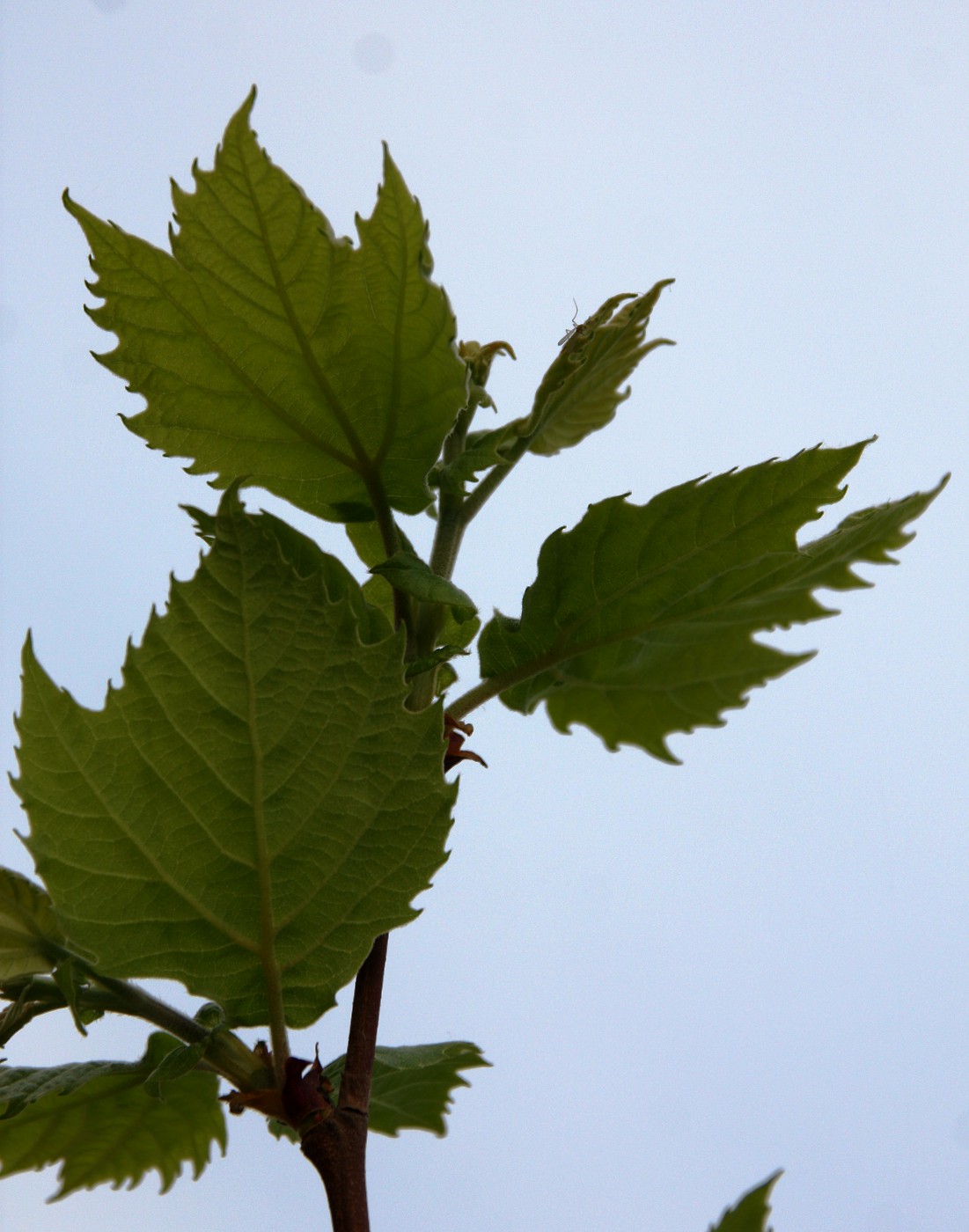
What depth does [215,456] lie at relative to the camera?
2.43 feet

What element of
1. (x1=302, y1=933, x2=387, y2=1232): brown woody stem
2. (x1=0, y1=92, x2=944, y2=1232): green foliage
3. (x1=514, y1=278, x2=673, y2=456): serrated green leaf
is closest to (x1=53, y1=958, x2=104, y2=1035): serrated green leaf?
(x1=0, y1=92, x2=944, y2=1232): green foliage

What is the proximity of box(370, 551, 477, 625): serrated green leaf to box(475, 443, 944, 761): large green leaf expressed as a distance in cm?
6

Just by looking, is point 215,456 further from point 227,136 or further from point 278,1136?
point 278,1136

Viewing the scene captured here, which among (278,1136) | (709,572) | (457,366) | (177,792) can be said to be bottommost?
(278,1136)

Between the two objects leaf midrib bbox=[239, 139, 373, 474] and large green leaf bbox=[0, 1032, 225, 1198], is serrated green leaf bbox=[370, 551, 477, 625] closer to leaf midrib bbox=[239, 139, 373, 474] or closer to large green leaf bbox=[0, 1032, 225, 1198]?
leaf midrib bbox=[239, 139, 373, 474]

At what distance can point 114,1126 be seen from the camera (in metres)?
0.72

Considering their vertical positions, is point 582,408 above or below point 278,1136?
above

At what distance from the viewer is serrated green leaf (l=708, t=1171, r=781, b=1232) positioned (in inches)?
21.2

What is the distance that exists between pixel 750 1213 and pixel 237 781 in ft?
1.03

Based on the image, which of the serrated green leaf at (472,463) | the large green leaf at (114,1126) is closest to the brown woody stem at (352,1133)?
the large green leaf at (114,1126)

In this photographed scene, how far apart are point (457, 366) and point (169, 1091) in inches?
17.9

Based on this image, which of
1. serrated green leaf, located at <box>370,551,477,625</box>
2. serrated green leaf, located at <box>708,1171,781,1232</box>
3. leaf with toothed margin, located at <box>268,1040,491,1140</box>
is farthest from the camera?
leaf with toothed margin, located at <box>268,1040,491,1140</box>

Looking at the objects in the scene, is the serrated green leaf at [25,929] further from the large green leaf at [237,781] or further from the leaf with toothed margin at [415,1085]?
the leaf with toothed margin at [415,1085]

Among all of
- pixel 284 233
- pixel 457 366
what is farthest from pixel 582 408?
pixel 284 233
